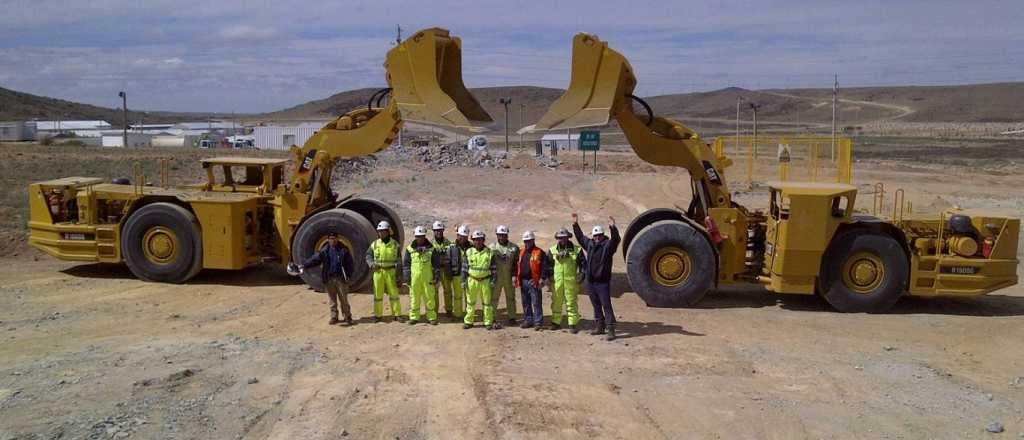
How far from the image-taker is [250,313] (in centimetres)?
1270

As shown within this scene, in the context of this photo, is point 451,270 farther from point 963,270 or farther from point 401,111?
point 963,270

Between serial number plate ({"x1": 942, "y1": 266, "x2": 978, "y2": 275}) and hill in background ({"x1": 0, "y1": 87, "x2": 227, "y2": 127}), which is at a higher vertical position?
hill in background ({"x1": 0, "y1": 87, "x2": 227, "y2": 127})

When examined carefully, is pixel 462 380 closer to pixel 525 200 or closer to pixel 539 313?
pixel 539 313

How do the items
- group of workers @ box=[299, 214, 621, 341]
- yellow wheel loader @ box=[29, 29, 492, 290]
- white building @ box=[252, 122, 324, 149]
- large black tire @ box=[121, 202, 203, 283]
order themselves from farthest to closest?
1. white building @ box=[252, 122, 324, 149]
2. large black tire @ box=[121, 202, 203, 283]
3. yellow wheel loader @ box=[29, 29, 492, 290]
4. group of workers @ box=[299, 214, 621, 341]

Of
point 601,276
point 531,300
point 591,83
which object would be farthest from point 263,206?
point 601,276

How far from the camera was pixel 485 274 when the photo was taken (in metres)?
11.6

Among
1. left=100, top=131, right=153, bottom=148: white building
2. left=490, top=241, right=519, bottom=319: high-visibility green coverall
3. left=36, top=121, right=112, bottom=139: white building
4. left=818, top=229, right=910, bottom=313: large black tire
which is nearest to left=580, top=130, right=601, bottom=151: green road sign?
left=818, top=229, right=910, bottom=313: large black tire

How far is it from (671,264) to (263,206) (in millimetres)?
7065

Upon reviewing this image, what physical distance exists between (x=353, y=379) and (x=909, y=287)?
8623 millimetres

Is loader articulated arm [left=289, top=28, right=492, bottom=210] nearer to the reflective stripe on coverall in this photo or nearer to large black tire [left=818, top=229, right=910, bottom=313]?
the reflective stripe on coverall

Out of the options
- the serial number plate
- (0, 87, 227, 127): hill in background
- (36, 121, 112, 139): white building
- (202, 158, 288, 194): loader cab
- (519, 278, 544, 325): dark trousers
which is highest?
(0, 87, 227, 127): hill in background

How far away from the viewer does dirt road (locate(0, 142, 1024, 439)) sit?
25.8 feet

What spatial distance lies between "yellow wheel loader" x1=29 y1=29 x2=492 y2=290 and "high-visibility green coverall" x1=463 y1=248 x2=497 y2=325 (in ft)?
7.22

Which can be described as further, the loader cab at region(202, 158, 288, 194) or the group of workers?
the loader cab at region(202, 158, 288, 194)
